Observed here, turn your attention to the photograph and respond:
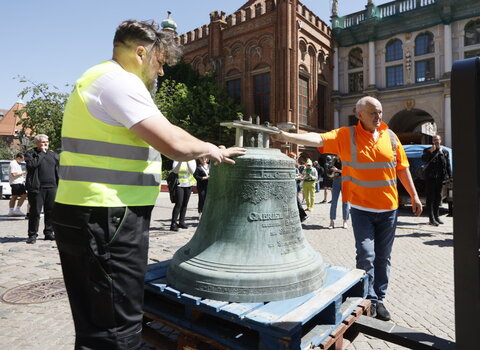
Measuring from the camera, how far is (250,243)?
2516 mm

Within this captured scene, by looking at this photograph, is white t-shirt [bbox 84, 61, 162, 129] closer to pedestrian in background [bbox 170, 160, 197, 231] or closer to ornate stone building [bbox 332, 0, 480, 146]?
pedestrian in background [bbox 170, 160, 197, 231]

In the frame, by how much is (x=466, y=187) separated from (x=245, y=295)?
4.60ft

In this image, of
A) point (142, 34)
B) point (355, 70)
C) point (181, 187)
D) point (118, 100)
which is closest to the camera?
point (118, 100)

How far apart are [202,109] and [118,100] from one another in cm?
2236

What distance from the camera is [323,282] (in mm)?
2613

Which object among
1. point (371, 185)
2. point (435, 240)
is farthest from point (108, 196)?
point (435, 240)

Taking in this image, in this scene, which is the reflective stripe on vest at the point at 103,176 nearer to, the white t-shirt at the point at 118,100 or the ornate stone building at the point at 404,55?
the white t-shirt at the point at 118,100

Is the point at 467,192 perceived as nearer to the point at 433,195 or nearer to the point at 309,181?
the point at 433,195

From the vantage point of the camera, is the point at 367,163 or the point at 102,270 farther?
the point at 367,163

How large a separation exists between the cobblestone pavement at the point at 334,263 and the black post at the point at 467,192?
167 cm

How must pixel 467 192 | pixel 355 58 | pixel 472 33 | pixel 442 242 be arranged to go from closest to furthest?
1. pixel 467 192
2. pixel 442 242
3. pixel 472 33
4. pixel 355 58

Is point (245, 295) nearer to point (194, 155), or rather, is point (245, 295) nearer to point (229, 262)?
point (229, 262)

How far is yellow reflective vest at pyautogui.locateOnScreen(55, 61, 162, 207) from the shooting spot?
167 centimetres

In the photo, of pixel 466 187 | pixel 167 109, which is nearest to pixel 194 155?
pixel 466 187
